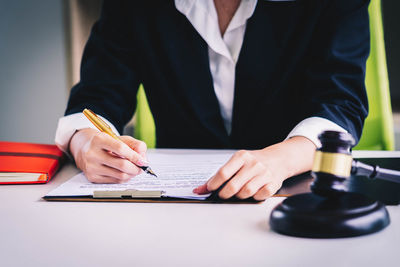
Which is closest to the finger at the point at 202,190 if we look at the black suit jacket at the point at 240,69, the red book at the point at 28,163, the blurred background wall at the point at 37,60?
the red book at the point at 28,163

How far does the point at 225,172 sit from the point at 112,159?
8.7 inches

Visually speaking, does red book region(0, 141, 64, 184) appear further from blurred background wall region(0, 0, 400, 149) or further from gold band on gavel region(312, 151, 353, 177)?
blurred background wall region(0, 0, 400, 149)

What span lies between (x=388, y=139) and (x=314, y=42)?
18.2 inches

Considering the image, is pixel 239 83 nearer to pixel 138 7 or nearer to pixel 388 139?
pixel 138 7

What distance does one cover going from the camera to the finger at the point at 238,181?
642 millimetres

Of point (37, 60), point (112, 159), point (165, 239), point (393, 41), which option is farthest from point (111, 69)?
point (37, 60)

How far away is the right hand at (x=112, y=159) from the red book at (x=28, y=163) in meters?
0.10

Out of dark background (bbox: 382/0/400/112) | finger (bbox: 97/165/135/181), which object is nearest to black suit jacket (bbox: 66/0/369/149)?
finger (bbox: 97/165/135/181)

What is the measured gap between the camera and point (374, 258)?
1.47 ft

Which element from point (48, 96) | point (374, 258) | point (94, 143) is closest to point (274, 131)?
point (94, 143)

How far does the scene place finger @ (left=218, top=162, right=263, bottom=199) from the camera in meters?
0.64

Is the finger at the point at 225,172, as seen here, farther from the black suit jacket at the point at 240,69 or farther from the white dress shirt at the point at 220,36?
the white dress shirt at the point at 220,36

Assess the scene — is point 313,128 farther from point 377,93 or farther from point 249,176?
point 377,93

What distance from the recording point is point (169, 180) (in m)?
0.76
